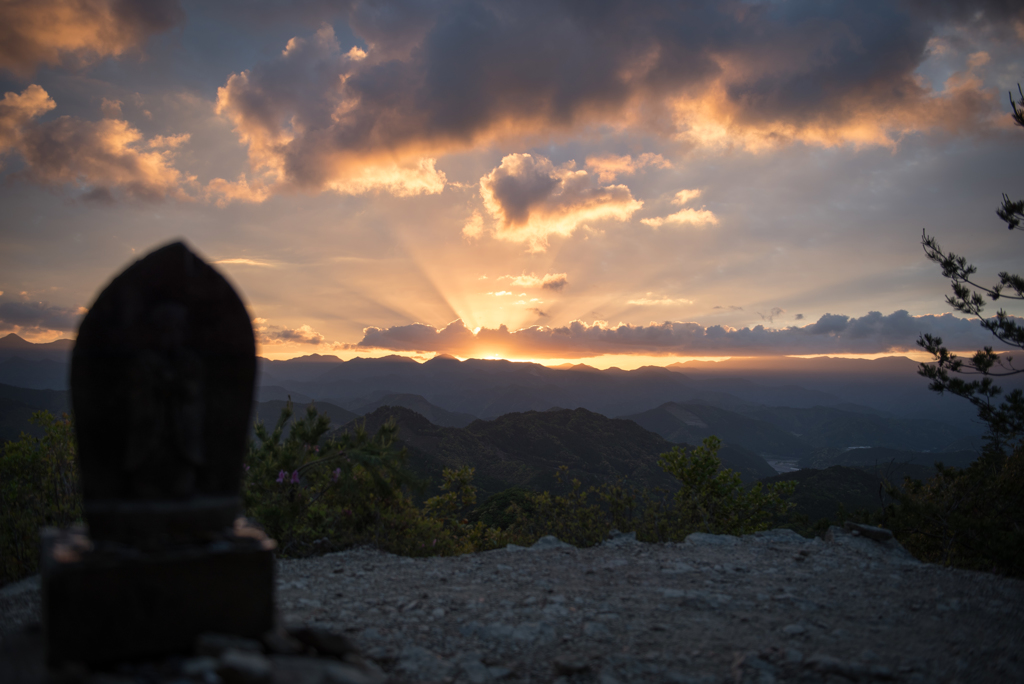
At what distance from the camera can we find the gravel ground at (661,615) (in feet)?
11.9

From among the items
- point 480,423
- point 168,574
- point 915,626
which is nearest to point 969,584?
point 915,626

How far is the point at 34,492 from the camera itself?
9.40m

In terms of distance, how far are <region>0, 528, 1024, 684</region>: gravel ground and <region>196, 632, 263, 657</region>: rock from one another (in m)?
1.06

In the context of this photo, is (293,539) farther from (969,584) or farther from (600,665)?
(969,584)

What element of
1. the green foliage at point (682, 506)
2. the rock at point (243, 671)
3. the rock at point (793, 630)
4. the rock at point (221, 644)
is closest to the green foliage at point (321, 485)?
the green foliage at point (682, 506)

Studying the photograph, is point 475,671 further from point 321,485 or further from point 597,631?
point 321,485

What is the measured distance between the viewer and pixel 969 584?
5609 mm

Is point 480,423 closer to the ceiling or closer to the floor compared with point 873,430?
closer to the ceiling

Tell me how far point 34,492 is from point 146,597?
1004cm

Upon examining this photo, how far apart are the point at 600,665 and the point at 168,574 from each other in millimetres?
3103

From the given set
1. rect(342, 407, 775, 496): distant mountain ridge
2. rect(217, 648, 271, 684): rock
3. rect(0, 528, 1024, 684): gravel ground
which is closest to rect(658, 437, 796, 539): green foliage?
rect(0, 528, 1024, 684): gravel ground

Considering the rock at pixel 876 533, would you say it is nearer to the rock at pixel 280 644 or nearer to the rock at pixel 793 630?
the rock at pixel 793 630

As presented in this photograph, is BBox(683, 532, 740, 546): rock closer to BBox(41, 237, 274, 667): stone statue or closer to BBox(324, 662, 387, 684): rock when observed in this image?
BBox(324, 662, 387, 684): rock

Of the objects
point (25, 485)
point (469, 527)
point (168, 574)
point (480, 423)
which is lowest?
point (480, 423)
